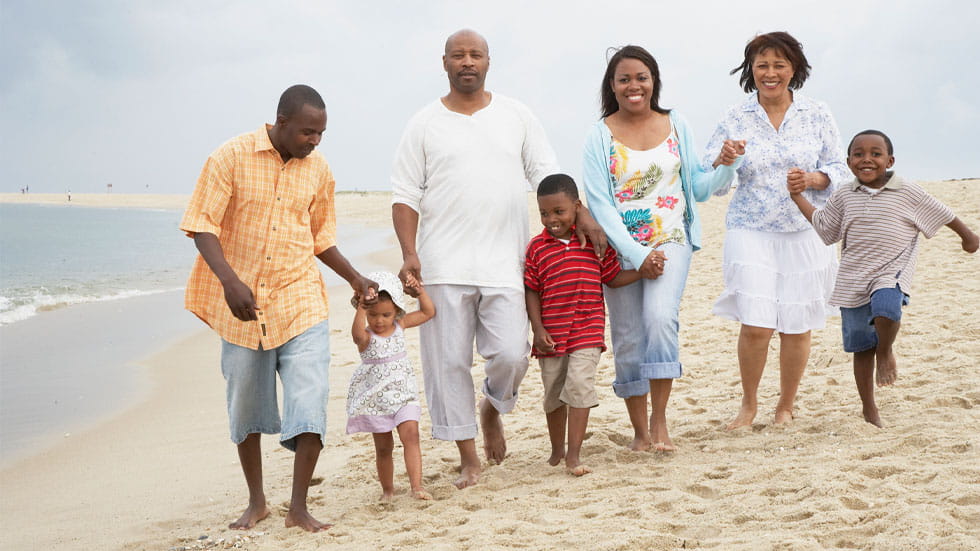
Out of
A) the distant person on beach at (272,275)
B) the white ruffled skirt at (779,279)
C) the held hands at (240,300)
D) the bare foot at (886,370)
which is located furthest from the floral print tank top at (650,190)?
the held hands at (240,300)

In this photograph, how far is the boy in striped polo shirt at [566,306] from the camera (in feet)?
14.4

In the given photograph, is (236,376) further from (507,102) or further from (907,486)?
(907,486)

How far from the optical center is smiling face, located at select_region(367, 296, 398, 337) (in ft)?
14.1

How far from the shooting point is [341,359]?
8.87m

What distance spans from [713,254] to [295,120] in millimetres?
11368

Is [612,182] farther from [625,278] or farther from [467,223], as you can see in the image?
[467,223]

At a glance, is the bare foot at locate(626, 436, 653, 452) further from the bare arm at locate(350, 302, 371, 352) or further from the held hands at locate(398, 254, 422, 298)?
the bare arm at locate(350, 302, 371, 352)

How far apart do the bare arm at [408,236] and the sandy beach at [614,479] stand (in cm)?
108

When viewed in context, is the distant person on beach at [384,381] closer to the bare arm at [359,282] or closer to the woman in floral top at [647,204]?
the bare arm at [359,282]

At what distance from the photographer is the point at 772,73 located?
4977 mm

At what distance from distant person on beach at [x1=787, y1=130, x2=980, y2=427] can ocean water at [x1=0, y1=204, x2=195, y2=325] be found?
11582 mm

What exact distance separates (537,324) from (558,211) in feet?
1.86

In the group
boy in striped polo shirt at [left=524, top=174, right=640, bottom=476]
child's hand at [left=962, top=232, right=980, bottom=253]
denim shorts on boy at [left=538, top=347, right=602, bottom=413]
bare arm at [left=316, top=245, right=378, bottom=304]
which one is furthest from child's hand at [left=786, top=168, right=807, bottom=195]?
bare arm at [left=316, top=245, right=378, bottom=304]

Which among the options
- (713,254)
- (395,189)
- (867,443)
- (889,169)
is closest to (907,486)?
(867,443)
